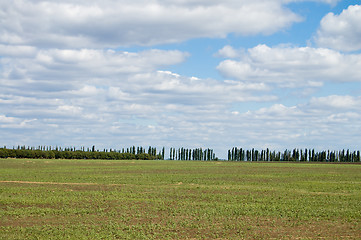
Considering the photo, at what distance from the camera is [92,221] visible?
23.5 metres

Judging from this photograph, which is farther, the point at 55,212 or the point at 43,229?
the point at 55,212

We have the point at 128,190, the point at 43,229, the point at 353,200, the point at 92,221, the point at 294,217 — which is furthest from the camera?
the point at 128,190

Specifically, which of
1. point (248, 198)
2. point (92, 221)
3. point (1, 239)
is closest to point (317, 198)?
point (248, 198)

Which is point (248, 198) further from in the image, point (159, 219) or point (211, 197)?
point (159, 219)

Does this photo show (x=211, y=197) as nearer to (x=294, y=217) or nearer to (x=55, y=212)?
(x=294, y=217)

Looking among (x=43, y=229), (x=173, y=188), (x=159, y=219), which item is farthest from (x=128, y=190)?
(x=43, y=229)

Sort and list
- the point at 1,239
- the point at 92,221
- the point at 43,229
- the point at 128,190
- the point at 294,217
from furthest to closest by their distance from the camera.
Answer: the point at 128,190
the point at 294,217
the point at 92,221
the point at 43,229
the point at 1,239

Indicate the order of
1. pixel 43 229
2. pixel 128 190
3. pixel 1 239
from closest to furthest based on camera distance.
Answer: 1. pixel 1 239
2. pixel 43 229
3. pixel 128 190

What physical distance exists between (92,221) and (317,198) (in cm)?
1953

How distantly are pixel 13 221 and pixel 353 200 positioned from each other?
25.5m

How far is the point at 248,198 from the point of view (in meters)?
32.7

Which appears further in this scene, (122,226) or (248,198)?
(248,198)

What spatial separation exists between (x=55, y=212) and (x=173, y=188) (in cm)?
1544

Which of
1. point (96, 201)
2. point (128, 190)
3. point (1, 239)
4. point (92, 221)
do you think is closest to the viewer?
point (1, 239)
